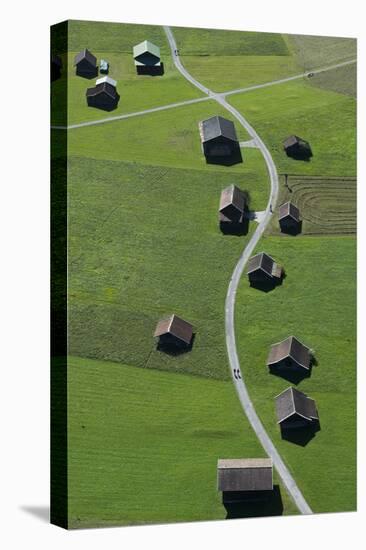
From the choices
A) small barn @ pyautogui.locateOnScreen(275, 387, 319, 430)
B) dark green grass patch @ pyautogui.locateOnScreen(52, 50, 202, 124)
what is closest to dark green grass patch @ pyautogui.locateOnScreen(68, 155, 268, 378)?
dark green grass patch @ pyautogui.locateOnScreen(52, 50, 202, 124)

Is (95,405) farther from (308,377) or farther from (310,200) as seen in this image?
(310,200)

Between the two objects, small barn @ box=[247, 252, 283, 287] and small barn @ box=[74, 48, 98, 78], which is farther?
small barn @ box=[247, 252, 283, 287]

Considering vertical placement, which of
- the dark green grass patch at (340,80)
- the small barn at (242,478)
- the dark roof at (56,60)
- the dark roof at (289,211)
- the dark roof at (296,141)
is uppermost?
the dark green grass patch at (340,80)

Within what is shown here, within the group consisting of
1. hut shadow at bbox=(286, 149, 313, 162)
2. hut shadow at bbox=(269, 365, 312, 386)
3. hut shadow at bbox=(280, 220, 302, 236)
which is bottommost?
hut shadow at bbox=(269, 365, 312, 386)

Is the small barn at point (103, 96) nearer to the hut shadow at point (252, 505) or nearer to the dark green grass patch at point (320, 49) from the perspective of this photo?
the dark green grass patch at point (320, 49)

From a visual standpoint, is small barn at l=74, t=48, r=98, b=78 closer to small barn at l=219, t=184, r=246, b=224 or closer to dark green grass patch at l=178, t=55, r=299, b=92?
dark green grass patch at l=178, t=55, r=299, b=92

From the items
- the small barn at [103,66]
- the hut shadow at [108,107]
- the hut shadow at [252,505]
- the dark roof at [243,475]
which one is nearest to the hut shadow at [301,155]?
the hut shadow at [108,107]

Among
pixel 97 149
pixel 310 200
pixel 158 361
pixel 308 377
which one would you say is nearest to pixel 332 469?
pixel 308 377
